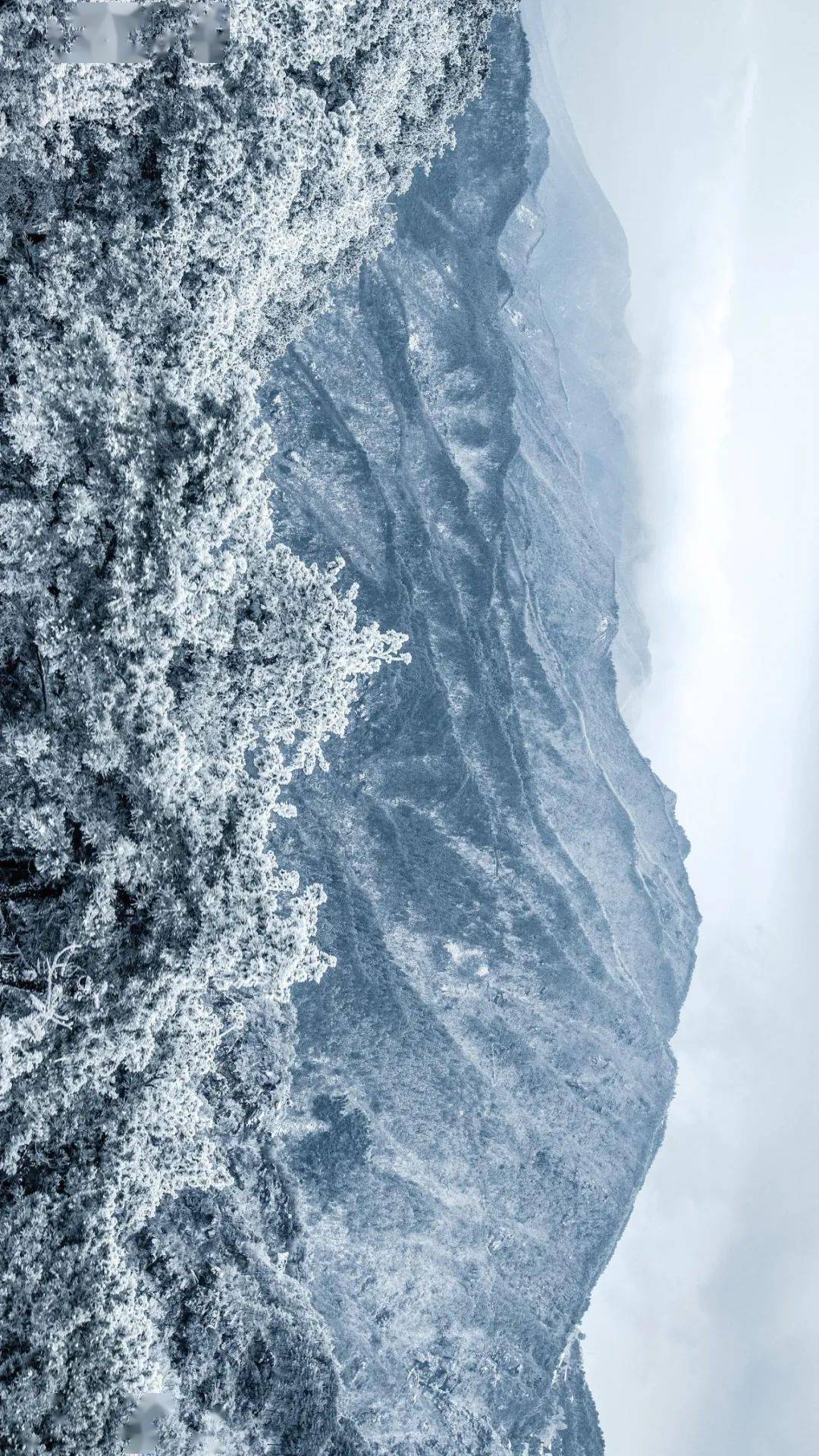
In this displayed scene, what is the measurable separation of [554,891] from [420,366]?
1137 inches

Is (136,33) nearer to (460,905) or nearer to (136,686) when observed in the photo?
(136,686)

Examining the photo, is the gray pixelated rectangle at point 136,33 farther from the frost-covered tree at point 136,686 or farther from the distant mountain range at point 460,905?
the distant mountain range at point 460,905

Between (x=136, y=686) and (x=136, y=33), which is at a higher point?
(x=136, y=33)

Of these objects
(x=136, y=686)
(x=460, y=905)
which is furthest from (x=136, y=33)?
(x=460, y=905)

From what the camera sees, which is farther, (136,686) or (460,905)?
(460,905)

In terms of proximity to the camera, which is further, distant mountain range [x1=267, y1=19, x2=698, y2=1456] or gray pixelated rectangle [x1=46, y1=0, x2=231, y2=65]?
distant mountain range [x1=267, y1=19, x2=698, y2=1456]

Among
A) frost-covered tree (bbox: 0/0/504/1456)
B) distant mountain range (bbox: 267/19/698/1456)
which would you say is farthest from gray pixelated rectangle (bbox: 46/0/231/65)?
distant mountain range (bbox: 267/19/698/1456)

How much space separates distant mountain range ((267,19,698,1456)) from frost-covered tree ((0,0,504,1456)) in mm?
20034

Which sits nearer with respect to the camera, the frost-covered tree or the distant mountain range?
the frost-covered tree

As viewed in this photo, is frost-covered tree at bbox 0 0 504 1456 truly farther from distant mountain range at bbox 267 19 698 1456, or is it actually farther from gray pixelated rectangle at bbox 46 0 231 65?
distant mountain range at bbox 267 19 698 1456

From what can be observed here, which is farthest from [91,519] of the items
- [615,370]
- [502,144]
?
[615,370]

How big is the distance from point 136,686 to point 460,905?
102 ft

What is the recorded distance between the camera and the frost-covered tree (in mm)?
10711

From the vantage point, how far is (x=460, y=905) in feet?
132
